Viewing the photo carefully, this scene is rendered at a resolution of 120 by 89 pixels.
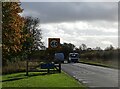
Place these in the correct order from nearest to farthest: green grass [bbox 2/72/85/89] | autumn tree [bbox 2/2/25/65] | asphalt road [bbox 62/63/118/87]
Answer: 1. green grass [bbox 2/72/85/89]
2. asphalt road [bbox 62/63/118/87]
3. autumn tree [bbox 2/2/25/65]

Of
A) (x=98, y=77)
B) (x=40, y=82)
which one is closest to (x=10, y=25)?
(x=98, y=77)

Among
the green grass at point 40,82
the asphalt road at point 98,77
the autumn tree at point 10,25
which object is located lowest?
the asphalt road at point 98,77

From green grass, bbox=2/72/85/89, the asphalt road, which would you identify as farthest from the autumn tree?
green grass, bbox=2/72/85/89

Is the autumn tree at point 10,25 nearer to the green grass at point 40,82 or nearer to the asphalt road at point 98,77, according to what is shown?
the asphalt road at point 98,77

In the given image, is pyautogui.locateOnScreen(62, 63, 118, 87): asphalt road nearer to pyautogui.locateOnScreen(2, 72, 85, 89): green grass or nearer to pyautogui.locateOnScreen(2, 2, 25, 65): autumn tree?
pyautogui.locateOnScreen(2, 72, 85, 89): green grass

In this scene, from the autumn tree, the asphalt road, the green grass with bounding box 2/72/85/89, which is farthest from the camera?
the autumn tree

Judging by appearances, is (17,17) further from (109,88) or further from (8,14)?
(109,88)

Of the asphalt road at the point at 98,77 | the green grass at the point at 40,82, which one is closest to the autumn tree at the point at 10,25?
the asphalt road at the point at 98,77

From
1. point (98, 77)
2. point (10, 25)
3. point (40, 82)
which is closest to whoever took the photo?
point (40, 82)

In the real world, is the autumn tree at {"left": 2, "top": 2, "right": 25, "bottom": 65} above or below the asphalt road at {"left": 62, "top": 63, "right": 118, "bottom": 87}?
above

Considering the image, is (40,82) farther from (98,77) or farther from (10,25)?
(10,25)

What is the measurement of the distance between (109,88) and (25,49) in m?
54.5

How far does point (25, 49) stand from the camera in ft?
238

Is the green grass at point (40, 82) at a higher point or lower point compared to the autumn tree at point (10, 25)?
lower
